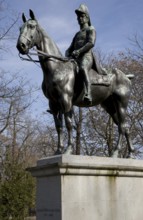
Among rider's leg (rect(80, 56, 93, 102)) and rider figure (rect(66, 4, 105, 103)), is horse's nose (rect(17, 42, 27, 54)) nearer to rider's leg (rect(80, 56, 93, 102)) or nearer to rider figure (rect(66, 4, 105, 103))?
rider figure (rect(66, 4, 105, 103))

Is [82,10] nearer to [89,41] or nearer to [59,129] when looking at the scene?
[89,41]

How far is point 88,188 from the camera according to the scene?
8117 mm

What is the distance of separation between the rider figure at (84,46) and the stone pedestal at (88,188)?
5.40 feet

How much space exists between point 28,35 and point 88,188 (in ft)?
11.6

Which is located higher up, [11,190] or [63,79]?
[63,79]

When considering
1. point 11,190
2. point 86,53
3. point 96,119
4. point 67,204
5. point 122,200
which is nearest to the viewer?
point 67,204

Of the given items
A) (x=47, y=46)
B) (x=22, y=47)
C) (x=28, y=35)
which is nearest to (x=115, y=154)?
(x=47, y=46)

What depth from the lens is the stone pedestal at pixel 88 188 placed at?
779cm

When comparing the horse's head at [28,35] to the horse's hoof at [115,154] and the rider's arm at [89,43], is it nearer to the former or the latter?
the rider's arm at [89,43]

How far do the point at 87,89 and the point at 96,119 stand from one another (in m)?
20.4

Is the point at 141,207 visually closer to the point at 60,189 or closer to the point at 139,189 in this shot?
the point at 139,189

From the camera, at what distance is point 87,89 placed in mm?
8812

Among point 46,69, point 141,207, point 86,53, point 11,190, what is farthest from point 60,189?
point 11,190

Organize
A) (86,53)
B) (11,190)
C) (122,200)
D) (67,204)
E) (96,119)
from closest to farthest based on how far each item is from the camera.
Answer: (67,204) → (122,200) → (86,53) → (11,190) → (96,119)
